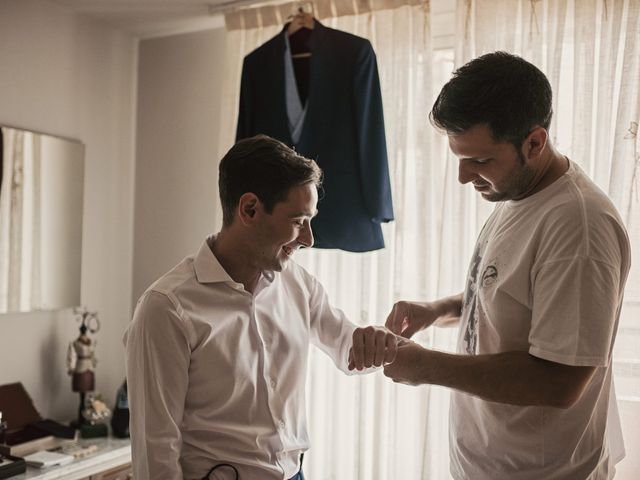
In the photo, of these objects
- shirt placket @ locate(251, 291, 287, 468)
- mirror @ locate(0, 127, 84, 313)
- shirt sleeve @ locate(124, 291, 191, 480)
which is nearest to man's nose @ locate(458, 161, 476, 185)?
shirt placket @ locate(251, 291, 287, 468)

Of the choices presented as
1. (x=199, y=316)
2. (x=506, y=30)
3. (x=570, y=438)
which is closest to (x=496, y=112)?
(x=570, y=438)

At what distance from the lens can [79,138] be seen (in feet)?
10.6

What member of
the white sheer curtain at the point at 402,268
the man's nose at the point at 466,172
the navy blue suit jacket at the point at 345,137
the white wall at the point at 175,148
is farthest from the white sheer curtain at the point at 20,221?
the man's nose at the point at 466,172

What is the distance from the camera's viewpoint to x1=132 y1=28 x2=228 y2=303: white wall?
11.1 feet

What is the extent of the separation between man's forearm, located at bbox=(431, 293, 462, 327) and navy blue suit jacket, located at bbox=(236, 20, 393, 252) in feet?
2.58

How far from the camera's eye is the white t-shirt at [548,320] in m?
1.29

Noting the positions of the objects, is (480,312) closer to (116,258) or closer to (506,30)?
(506,30)

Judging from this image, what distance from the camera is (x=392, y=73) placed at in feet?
9.02

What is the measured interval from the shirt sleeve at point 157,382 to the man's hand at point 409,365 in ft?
1.58

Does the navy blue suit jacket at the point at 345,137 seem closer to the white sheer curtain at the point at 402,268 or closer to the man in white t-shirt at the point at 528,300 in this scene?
the white sheer curtain at the point at 402,268

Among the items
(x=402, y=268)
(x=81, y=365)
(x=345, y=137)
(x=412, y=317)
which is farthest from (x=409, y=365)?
(x=81, y=365)

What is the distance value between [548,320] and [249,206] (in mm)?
756

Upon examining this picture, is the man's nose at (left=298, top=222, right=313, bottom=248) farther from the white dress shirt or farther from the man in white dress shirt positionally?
the white dress shirt

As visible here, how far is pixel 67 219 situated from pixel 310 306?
66.6 inches
